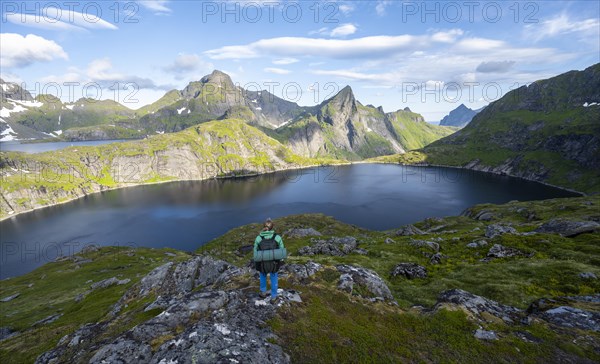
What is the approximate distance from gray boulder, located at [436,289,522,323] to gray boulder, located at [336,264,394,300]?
400cm

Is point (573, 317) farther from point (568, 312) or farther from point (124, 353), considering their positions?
point (124, 353)

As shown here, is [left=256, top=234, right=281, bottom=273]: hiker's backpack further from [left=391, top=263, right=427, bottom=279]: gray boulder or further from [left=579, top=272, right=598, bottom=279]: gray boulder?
[left=579, top=272, right=598, bottom=279]: gray boulder

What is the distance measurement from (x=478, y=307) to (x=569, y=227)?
4737cm

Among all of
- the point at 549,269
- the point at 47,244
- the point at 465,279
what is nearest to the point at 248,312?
the point at 465,279

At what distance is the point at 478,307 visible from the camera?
1792 cm

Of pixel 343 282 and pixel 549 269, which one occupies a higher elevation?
pixel 343 282

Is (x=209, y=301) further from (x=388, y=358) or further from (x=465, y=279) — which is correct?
(x=465, y=279)

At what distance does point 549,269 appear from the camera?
30500mm

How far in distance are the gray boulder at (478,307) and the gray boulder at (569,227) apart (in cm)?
4310

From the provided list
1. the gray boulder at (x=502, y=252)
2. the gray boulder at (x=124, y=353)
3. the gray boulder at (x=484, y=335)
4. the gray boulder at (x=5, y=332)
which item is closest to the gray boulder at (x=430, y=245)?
the gray boulder at (x=502, y=252)

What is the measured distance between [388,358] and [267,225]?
9.15 metres

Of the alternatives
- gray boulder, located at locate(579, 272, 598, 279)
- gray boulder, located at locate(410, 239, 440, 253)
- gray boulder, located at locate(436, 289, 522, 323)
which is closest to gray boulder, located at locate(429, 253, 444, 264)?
gray boulder, located at locate(410, 239, 440, 253)

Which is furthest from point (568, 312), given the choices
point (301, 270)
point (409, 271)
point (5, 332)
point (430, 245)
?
point (5, 332)

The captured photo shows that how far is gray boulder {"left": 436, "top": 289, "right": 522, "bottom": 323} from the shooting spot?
56.6 ft
